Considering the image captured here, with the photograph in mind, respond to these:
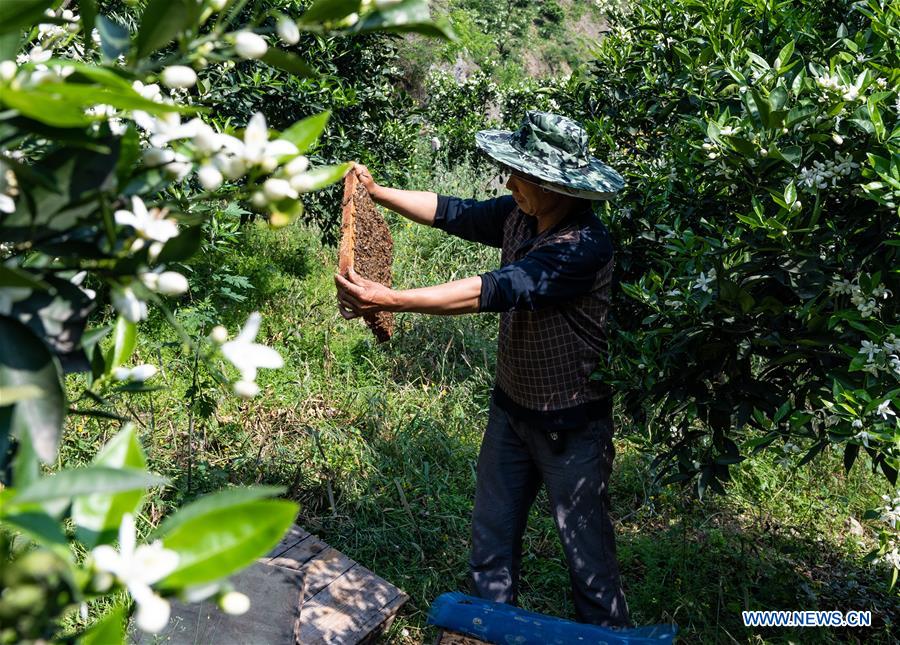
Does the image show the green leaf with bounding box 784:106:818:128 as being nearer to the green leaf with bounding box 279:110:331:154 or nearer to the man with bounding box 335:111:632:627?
the man with bounding box 335:111:632:627

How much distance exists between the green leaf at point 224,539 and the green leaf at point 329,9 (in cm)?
52

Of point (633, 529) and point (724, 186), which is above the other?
point (724, 186)

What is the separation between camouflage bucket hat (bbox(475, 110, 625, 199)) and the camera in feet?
8.27

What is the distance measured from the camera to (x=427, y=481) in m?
3.84

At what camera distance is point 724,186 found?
2369 millimetres

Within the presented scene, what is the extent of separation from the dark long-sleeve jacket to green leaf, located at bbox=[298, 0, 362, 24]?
5.10 feet

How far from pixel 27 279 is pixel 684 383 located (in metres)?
2.13

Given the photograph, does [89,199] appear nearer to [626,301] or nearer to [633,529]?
[626,301]

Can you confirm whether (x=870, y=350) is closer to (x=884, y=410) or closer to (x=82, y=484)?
(x=884, y=410)

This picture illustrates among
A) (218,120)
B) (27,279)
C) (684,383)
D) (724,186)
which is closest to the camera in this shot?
(27,279)

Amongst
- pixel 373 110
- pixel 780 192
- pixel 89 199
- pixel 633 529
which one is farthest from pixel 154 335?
pixel 89 199

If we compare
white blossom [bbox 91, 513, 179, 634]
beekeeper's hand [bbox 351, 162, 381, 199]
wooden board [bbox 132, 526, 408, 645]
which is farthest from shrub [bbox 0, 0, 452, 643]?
beekeeper's hand [bbox 351, 162, 381, 199]

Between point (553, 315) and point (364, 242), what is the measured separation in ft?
2.17

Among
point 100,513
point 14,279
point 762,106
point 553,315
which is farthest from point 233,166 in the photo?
point 553,315
